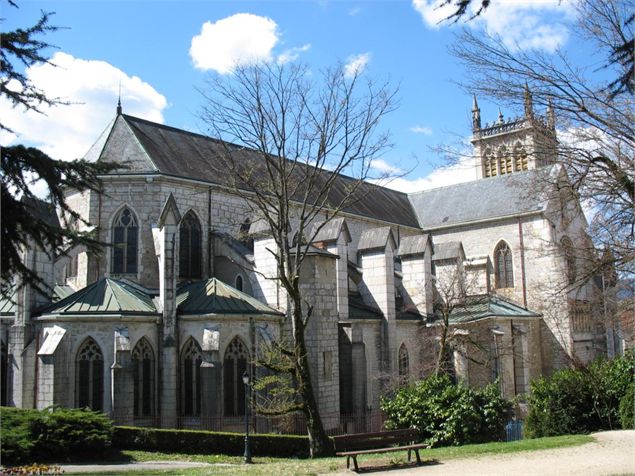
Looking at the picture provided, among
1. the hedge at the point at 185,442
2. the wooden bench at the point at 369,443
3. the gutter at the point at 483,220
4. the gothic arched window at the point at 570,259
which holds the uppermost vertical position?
the gutter at the point at 483,220

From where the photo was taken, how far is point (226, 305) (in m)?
21.1

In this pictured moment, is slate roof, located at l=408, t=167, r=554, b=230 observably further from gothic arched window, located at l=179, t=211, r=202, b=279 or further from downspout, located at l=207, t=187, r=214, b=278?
gothic arched window, located at l=179, t=211, r=202, b=279

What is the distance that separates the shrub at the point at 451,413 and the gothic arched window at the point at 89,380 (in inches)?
346

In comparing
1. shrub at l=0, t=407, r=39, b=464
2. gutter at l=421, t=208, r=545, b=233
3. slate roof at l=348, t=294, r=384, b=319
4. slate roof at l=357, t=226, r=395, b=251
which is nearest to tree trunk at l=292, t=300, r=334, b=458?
shrub at l=0, t=407, r=39, b=464

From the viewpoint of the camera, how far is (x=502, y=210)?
36.9 metres

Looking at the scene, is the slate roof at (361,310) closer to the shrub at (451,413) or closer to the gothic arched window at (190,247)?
the gothic arched window at (190,247)

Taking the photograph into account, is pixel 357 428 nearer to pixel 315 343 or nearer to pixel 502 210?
pixel 315 343

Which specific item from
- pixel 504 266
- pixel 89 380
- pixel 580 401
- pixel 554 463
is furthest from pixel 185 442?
pixel 504 266

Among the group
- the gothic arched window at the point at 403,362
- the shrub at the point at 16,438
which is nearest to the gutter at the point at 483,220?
the gothic arched window at the point at 403,362

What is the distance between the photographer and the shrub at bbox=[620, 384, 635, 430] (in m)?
15.6

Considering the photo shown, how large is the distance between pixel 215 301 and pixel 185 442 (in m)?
5.10

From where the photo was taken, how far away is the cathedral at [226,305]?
19.3 metres

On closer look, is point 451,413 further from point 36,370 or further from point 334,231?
point 36,370

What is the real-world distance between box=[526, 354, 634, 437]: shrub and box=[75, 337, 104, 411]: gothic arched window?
41.0 feet
